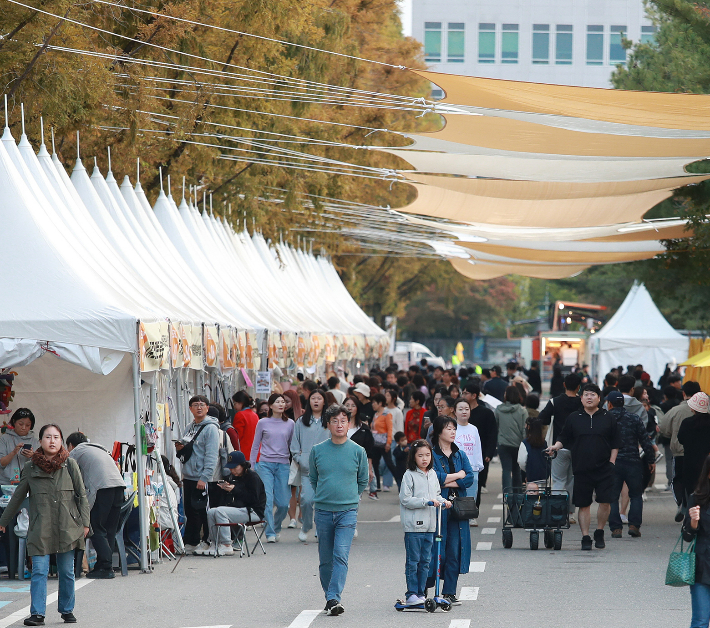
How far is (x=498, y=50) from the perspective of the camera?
70438 mm

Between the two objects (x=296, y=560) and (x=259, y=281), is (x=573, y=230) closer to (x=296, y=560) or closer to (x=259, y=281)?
(x=259, y=281)

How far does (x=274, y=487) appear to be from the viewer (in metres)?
14.6

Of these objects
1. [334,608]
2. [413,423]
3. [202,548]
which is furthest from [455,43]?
[334,608]

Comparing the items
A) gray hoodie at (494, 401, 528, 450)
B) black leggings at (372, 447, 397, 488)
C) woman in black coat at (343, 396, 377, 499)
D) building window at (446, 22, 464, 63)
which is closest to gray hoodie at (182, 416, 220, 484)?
woman in black coat at (343, 396, 377, 499)

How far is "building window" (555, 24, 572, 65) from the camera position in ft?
230

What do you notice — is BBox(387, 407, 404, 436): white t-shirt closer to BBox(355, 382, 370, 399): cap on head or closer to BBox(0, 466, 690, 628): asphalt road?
BBox(355, 382, 370, 399): cap on head

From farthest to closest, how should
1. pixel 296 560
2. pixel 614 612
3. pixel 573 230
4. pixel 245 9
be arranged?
1. pixel 573 230
2. pixel 245 9
3. pixel 296 560
4. pixel 614 612

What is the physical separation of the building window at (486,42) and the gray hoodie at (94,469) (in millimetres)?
61942

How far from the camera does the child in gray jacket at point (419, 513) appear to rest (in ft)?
31.7

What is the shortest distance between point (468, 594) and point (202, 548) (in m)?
4.09

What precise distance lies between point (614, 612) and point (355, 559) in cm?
392

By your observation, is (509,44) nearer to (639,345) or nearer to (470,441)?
(639,345)

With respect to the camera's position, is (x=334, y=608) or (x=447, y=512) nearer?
(x=334, y=608)

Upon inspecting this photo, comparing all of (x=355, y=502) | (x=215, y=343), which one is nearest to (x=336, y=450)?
(x=355, y=502)
